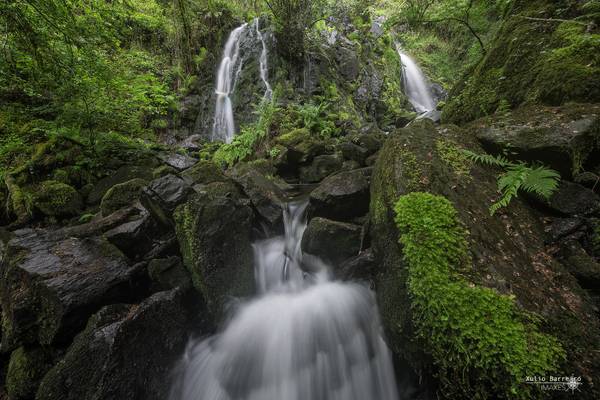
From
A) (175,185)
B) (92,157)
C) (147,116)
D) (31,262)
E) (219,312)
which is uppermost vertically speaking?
(147,116)

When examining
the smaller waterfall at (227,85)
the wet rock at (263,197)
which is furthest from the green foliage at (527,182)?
the smaller waterfall at (227,85)

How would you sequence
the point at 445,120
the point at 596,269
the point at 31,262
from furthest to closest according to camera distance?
the point at 445,120 < the point at 31,262 < the point at 596,269

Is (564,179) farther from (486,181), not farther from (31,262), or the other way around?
(31,262)

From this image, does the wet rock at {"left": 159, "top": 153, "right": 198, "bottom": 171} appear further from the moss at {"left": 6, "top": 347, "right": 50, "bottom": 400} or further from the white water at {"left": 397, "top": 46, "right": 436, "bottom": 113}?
the white water at {"left": 397, "top": 46, "right": 436, "bottom": 113}

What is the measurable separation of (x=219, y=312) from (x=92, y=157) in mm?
6083

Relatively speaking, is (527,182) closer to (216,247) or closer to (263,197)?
(216,247)

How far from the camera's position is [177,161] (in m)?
7.96

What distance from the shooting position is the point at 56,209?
20.4 ft

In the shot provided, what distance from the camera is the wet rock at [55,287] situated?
3.29 meters

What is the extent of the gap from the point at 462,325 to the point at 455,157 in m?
2.12

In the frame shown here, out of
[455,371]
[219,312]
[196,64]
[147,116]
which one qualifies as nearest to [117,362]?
[219,312]

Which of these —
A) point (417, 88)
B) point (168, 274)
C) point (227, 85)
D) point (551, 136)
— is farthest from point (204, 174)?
point (417, 88)

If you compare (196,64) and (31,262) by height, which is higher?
(196,64)

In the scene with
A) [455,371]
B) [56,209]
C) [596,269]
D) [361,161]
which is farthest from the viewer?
[361,161]
